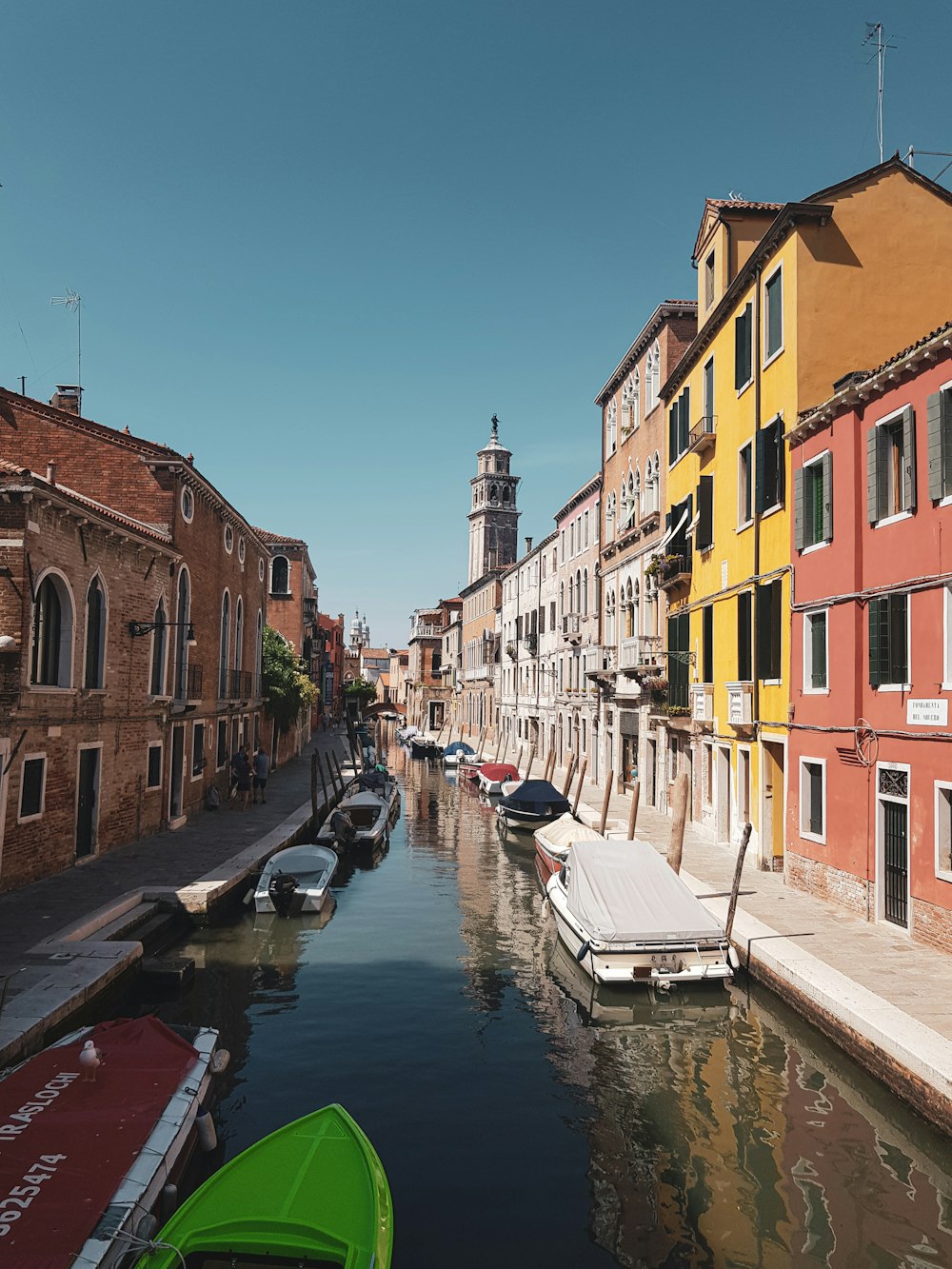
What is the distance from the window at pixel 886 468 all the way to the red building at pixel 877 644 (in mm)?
18

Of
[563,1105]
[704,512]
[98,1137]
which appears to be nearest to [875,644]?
[563,1105]

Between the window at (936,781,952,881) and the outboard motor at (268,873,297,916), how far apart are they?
32.0 feet

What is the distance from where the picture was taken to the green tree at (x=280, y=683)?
36747 millimetres

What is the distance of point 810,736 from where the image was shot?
574 inches

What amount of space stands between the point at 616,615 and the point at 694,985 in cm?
1873

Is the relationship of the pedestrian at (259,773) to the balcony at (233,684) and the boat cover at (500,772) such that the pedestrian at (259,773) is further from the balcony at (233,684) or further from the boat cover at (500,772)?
the boat cover at (500,772)

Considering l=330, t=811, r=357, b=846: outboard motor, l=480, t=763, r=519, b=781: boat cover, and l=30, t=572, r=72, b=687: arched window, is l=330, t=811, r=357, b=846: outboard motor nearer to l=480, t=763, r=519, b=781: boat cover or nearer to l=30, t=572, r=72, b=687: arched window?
l=30, t=572, r=72, b=687: arched window

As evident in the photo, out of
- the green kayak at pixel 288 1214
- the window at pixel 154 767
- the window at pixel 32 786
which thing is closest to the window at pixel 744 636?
the window at pixel 154 767

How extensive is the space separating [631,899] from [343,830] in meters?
11.1

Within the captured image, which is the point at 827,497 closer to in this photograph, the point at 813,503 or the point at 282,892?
the point at 813,503

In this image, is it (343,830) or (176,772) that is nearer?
(176,772)

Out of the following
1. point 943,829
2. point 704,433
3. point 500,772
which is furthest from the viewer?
point 500,772

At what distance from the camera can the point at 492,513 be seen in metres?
78.9

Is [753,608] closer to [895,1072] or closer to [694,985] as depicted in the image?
[694,985]
